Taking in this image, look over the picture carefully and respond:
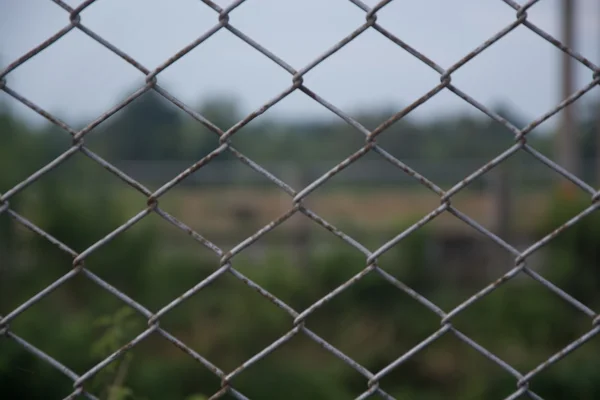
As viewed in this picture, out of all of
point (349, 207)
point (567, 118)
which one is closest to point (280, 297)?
point (349, 207)

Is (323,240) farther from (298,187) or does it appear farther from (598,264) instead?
(598,264)

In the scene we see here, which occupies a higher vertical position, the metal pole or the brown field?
the metal pole

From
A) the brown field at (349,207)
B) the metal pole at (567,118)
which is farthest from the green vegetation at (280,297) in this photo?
the metal pole at (567,118)

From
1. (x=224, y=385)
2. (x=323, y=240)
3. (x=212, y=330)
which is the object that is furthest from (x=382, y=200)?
(x=224, y=385)

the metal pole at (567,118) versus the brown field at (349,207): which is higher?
the metal pole at (567,118)

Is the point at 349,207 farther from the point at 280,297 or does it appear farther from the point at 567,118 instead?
the point at 567,118

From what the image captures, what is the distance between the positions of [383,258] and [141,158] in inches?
83.0

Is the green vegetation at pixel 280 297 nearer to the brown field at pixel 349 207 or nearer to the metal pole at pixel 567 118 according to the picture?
the brown field at pixel 349 207

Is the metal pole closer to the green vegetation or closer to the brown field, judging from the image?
the brown field

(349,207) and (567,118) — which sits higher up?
(567,118)

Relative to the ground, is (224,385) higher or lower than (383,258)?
higher

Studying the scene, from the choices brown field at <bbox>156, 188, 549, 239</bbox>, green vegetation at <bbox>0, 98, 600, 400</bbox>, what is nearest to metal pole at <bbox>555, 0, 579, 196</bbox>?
brown field at <bbox>156, 188, 549, 239</bbox>

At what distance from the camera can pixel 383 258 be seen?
417cm

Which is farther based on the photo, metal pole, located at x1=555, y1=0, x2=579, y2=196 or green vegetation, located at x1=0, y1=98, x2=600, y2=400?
metal pole, located at x1=555, y1=0, x2=579, y2=196
